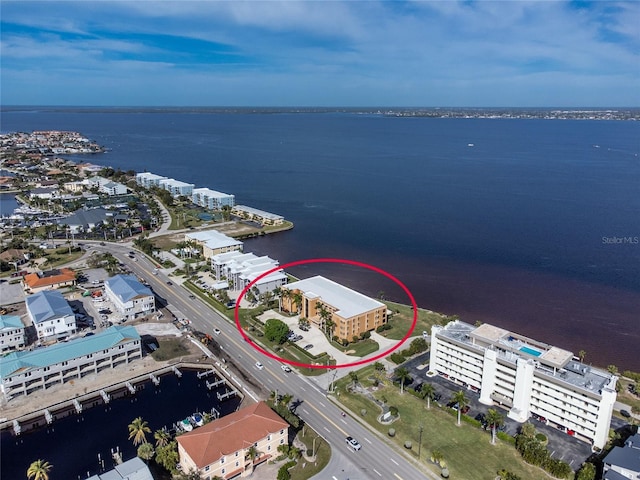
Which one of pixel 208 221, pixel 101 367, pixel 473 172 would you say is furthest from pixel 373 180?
pixel 101 367

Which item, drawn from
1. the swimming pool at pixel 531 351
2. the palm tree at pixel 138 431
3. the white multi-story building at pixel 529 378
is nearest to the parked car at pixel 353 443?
the white multi-story building at pixel 529 378

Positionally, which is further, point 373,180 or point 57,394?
point 373,180

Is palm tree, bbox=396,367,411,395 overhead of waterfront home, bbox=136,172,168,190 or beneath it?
beneath

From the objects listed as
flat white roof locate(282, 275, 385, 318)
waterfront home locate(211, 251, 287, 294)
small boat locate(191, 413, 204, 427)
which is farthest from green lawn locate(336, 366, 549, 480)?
waterfront home locate(211, 251, 287, 294)

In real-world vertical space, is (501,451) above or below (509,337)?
below

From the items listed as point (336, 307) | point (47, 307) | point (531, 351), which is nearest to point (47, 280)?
point (47, 307)

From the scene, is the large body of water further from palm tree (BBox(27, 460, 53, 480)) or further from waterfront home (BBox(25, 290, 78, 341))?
palm tree (BBox(27, 460, 53, 480))

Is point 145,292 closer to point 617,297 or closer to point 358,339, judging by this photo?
point 358,339
